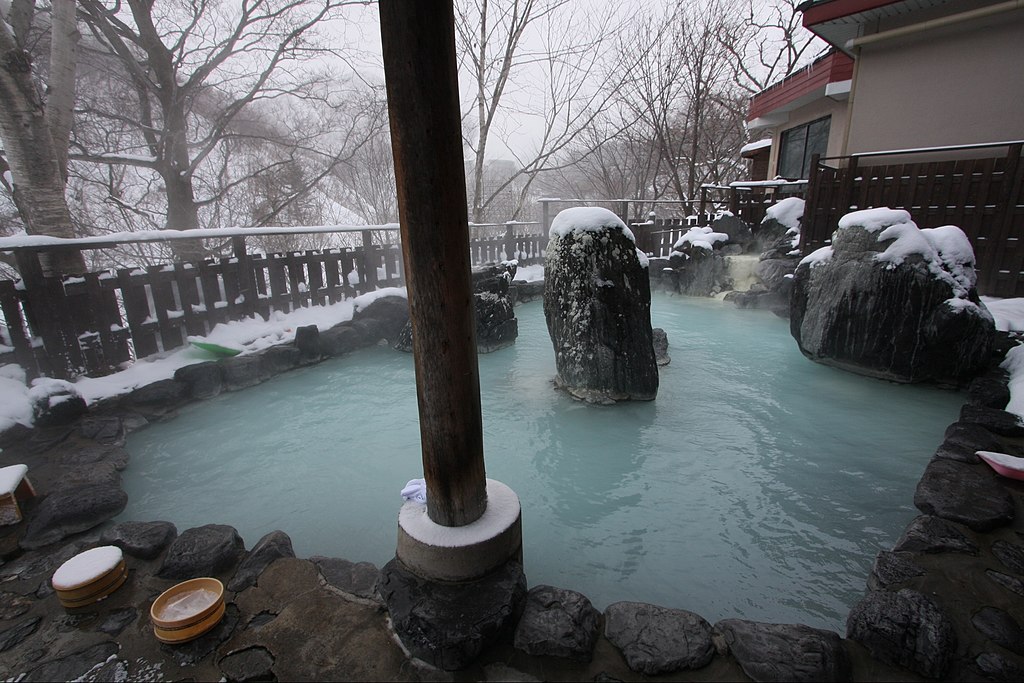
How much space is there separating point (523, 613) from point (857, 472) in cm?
294

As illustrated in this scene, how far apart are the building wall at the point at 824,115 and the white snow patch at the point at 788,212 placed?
1456 millimetres

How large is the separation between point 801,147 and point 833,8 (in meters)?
5.10

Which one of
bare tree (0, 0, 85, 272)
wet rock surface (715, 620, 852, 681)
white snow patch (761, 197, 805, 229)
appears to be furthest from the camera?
white snow patch (761, 197, 805, 229)

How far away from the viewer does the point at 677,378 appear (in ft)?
17.7

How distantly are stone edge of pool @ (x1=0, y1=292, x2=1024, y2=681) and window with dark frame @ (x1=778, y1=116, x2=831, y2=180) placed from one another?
11.9 meters

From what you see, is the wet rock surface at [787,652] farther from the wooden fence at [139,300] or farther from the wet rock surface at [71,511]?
the wooden fence at [139,300]

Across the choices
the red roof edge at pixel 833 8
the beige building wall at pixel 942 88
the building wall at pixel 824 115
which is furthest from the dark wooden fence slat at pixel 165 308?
the building wall at pixel 824 115

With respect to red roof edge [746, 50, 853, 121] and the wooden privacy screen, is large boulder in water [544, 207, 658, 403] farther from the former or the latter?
red roof edge [746, 50, 853, 121]

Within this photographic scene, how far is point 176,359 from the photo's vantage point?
5.07 m

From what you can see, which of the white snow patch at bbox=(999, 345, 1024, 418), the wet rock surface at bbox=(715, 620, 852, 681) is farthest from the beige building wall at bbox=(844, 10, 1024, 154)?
the wet rock surface at bbox=(715, 620, 852, 681)

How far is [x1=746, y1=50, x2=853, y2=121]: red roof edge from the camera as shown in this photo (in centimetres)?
1011

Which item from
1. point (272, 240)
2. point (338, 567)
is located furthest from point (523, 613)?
point (272, 240)

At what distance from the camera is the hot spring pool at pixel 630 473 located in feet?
8.30

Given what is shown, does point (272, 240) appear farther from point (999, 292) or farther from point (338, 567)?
point (999, 292)
